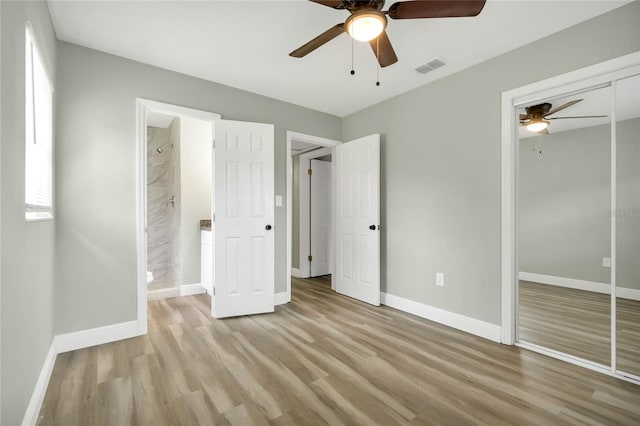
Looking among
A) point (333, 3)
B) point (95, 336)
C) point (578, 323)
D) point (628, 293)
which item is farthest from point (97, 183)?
point (578, 323)

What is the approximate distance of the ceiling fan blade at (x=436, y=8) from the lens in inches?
63.0

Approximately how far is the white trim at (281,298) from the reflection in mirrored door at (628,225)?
303 centimetres

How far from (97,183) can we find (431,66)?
3251 mm

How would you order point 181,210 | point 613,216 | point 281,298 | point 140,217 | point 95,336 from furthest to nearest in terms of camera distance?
point 181,210
point 281,298
point 140,217
point 95,336
point 613,216

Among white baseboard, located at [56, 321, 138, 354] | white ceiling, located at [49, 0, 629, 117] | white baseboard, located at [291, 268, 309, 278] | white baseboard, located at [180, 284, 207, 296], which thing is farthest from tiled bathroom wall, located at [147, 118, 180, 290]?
white baseboard, located at [291, 268, 309, 278]

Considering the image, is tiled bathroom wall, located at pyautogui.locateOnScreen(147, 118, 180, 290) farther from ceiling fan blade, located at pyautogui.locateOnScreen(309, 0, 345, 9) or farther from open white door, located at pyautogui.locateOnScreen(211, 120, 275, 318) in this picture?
ceiling fan blade, located at pyautogui.locateOnScreen(309, 0, 345, 9)

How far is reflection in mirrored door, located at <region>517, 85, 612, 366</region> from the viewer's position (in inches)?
90.7

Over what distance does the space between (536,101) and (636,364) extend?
2059 mm

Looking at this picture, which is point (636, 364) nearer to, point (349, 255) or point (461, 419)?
point (461, 419)

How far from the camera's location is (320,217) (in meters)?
5.50

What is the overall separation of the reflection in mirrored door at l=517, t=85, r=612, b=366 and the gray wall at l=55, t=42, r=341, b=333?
353cm

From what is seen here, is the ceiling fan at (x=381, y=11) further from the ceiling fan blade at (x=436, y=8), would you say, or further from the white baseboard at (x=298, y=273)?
the white baseboard at (x=298, y=273)

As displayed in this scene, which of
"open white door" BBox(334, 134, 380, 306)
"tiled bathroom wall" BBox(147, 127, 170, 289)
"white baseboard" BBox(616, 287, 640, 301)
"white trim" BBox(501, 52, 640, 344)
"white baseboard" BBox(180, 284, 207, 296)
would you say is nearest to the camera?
"white baseboard" BBox(616, 287, 640, 301)

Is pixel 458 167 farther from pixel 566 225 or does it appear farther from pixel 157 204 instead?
pixel 157 204
